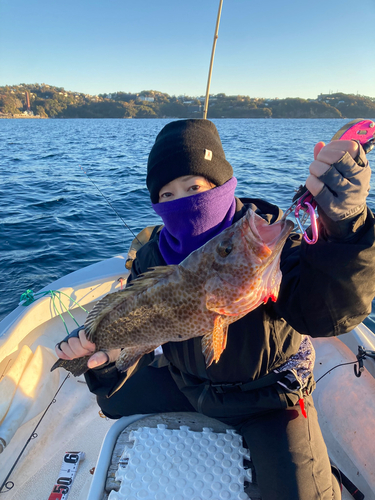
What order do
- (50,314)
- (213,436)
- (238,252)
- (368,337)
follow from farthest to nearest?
(50,314), (368,337), (213,436), (238,252)

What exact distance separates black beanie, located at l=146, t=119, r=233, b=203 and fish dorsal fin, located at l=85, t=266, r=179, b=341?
793 millimetres

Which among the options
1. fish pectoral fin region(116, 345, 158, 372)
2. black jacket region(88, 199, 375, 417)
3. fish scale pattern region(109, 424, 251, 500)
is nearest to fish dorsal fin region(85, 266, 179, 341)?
fish pectoral fin region(116, 345, 158, 372)

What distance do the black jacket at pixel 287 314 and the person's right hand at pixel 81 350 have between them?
39 centimetres

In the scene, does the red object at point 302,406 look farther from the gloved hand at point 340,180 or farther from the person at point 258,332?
the gloved hand at point 340,180

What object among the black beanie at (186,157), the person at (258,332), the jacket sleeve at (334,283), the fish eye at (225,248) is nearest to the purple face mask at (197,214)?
the person at (258,332)

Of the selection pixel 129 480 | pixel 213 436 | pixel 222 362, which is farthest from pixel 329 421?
pixel 129 480

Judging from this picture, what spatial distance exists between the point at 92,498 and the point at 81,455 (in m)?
1.61

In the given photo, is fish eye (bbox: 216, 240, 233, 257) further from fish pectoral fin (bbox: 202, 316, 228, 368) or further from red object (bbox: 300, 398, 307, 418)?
red object (bbox: 300, 398, 307, 418)

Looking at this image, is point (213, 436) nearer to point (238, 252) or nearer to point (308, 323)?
point (308, 323)

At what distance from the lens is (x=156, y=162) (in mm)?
2629

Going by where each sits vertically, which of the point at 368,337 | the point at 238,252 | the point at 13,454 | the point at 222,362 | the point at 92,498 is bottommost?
the point at 13,454

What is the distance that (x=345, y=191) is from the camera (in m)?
1.56

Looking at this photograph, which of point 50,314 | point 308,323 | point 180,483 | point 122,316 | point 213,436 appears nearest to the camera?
point 308,323

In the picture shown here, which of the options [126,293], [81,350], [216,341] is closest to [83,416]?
[81,350]
